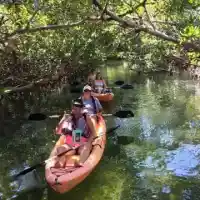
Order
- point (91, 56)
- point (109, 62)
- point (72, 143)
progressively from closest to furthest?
1. point (72, 143)
2. point (91, 56)
3. point (109, 62)

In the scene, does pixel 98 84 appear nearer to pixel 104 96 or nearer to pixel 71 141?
pixel 104 96

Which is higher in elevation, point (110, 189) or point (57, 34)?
point (57, 34)

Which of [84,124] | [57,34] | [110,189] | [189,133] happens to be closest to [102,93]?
[57,34]

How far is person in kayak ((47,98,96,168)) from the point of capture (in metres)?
7.58

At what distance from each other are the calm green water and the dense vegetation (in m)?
1.78

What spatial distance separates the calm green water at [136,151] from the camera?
24.7 ft

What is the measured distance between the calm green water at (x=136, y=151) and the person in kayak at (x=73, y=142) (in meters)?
0.58

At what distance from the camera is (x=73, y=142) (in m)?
8.48

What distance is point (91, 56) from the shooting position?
Answer: 20.4m

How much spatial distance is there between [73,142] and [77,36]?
11.0 m

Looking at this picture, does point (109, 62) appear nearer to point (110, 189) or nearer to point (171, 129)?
point (171, 129)

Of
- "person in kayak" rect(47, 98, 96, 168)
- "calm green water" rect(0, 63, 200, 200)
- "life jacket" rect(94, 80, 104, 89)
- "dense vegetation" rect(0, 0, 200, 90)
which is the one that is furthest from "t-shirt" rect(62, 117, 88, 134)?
"life jacket" rect(94, 80, 104, 89)

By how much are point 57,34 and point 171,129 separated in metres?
7.94

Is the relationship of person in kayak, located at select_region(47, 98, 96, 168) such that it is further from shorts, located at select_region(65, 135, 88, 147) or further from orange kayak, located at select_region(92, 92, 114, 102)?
orange kayak, located at select_region(92, 92, 114, 102)
